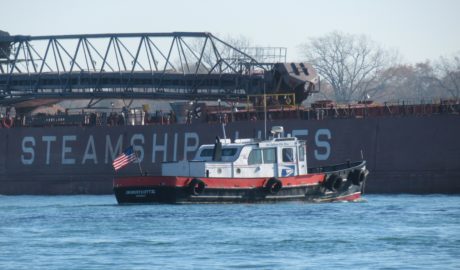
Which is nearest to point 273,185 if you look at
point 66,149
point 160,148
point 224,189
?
point 224,189

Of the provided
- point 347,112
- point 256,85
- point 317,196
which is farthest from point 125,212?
point 256,85

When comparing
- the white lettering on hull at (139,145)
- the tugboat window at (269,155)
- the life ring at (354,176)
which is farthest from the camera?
the white lettering on hull at (139,145)

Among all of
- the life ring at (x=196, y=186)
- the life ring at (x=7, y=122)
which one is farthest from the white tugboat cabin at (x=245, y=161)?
the life ring at (x=7, y=122)

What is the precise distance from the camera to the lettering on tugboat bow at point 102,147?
71.1 meters

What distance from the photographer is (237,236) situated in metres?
42.1

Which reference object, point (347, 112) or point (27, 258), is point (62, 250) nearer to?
point (27, 258)

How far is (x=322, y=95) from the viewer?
147 meters

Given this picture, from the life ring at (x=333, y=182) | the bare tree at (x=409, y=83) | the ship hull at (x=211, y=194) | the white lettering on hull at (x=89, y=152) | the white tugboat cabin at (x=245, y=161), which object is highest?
the bare tree at (x=409, y=83)

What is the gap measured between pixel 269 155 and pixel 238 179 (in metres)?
2.07

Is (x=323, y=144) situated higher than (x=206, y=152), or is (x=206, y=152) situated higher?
(x=323, y=144)

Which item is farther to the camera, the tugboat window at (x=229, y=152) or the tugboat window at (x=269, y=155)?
the tugboat window at (x=269, y=155)

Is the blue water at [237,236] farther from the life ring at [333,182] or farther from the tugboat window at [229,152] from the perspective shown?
the tugboat window at [229,152]

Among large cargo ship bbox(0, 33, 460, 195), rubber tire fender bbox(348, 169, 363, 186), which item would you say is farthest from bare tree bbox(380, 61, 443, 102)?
rubber tire fender bbox(348, 169, 363, 186)

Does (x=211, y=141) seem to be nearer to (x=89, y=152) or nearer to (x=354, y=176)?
(x=89, y=152)
